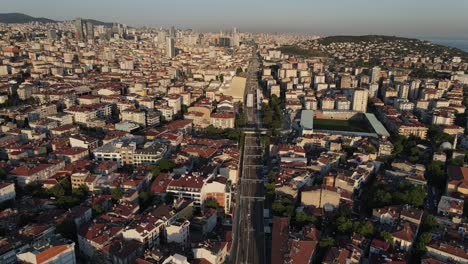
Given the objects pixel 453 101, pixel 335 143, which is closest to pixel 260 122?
pixel 335 143

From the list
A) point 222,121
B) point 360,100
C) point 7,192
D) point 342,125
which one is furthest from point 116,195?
point 360,100

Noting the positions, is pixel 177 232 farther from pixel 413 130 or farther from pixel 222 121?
pixel 413 130

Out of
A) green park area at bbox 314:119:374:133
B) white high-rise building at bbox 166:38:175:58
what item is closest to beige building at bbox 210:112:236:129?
green park area at bbox 314:119:374:133

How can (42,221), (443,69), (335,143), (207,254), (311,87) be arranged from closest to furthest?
(207,254) → (42,221) → (335,143) → (311,87) → (443,69)

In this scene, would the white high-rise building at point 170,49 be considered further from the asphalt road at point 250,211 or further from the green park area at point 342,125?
the asphalt road at point 250,211

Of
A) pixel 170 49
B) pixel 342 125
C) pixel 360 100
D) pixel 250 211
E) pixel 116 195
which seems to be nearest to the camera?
pixel 116 195

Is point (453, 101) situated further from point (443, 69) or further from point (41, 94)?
point (41, 94)
